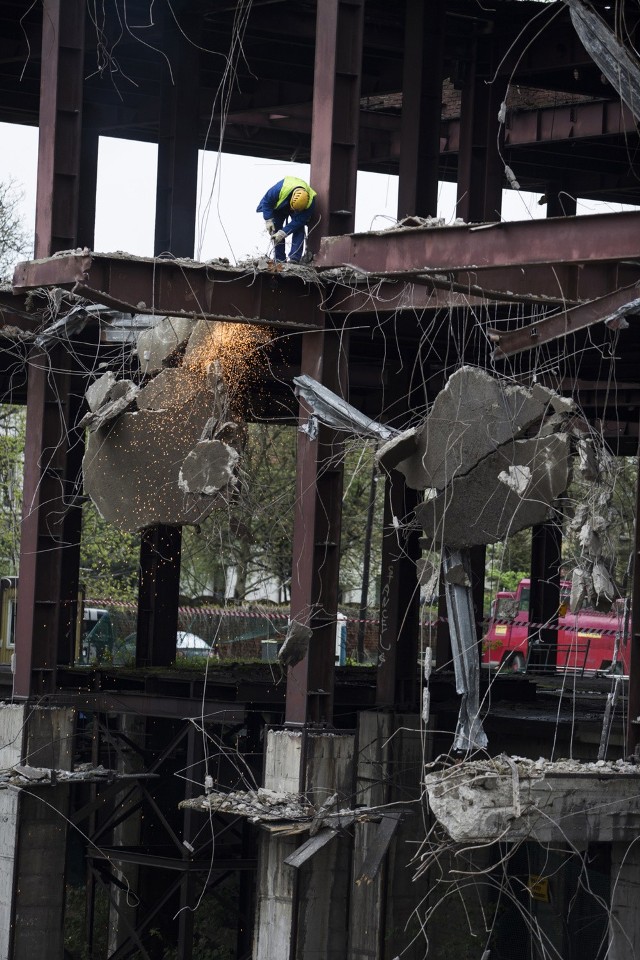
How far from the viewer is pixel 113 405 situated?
1631cm

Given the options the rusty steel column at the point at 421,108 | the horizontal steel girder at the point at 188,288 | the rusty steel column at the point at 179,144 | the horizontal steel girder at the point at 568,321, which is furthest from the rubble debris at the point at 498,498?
the rusty steel column at the point at 179,144

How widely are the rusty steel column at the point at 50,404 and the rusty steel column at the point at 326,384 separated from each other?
3180 mm

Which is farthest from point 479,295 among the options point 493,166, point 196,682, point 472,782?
point 493,166

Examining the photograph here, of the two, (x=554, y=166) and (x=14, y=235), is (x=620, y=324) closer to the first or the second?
(x=554, y=166)

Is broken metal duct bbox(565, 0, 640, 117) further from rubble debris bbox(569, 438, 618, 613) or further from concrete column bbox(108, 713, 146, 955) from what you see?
concrete column bbox(108, 713, 146, 955)

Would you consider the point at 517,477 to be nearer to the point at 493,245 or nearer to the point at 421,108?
the point at 493,245

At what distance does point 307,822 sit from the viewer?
1501 centimetres

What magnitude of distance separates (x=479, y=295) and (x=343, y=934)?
698cm

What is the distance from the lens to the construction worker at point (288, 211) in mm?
15766

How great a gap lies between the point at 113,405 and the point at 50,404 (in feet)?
4.79

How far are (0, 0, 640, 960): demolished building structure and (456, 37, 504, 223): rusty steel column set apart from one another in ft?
0.24

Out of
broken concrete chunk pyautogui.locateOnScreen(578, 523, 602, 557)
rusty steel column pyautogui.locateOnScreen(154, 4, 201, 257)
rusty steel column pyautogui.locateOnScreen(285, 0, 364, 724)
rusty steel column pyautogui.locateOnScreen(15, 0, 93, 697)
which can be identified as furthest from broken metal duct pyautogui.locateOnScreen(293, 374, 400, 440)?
rusty steel column pyautogui.locateOnScreen(154, 4, 201, 257)

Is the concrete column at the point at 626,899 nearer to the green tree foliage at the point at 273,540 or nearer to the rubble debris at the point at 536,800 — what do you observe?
→ the rubble debris at the point at 536,800

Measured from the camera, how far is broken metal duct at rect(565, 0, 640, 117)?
12828mm
